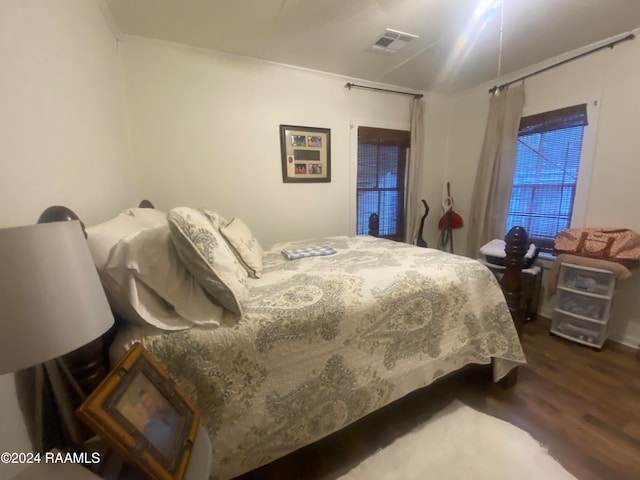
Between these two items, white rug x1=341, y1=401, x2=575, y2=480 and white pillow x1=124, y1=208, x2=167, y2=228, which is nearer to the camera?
white rug x1=341, y1=401, x2=575, y2=480

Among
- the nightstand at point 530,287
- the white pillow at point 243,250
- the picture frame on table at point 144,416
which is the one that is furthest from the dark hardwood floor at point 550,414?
the white pillow at point 243,250

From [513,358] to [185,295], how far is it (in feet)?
6.27

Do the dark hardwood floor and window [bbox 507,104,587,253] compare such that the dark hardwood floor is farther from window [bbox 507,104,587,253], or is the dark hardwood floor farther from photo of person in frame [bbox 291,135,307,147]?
photo of person in frame [bbox 291,135,307,147]

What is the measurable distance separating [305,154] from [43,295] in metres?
2.71

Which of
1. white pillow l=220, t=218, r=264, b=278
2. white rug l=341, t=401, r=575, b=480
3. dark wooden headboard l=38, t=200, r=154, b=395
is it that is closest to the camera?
dark wooden headboard l=38, t=200, r=154, b=395

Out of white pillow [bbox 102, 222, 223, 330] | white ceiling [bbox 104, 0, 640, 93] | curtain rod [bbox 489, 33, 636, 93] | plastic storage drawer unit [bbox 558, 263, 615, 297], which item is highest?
white ceiling [bbox 104, 0, 640, 93]

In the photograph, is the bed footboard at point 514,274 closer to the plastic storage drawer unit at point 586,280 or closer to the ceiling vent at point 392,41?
the plastic storage drawer unit at point 586,280

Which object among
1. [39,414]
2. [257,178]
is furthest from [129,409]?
[257,178]

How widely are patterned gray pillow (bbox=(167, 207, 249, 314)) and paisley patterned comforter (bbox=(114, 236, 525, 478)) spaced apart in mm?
120

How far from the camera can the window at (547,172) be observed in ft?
8.23

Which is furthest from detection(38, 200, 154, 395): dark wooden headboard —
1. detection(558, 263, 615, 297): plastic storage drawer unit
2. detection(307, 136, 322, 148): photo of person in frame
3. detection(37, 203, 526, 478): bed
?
detection(558, 263, 615, 297): plastic storage drawer unit

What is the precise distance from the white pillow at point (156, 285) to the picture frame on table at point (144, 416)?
25 cm

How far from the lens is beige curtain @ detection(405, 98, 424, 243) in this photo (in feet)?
11.2

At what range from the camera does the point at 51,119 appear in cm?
105
